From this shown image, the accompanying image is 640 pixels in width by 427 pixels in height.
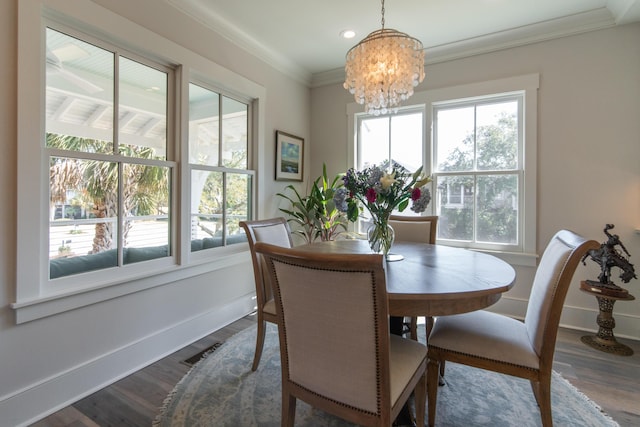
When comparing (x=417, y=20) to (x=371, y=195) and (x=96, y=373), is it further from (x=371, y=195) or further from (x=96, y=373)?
(x=96, y=373)

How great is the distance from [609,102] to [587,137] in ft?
1.00

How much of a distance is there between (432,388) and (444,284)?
567 millimetres

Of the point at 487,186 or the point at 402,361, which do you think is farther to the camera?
the point at 487,186

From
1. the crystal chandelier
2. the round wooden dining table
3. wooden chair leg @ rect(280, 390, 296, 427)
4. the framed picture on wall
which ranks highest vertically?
the crystal chandelier

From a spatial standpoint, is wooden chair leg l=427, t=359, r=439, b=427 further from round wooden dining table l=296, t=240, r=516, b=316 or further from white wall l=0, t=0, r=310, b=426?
white wall l=0, t=0, r=310, b=426

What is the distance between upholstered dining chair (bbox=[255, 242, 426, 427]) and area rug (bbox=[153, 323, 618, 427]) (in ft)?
1.69

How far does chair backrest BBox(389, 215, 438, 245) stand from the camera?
2.57 m

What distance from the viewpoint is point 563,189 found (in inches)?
106

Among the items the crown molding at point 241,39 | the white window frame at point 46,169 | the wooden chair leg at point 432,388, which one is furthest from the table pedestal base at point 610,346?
the crown molding at point 241,39

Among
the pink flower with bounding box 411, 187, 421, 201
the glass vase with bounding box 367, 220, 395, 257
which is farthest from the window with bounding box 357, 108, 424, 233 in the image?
the pink flower with bounding box 411, 187, 421, 201

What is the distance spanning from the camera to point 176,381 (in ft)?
A: 6.25

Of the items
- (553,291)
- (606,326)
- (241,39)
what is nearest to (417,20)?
(241,39)

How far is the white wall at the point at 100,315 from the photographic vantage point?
1502 millimetres

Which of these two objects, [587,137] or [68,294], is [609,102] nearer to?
[587,137]
